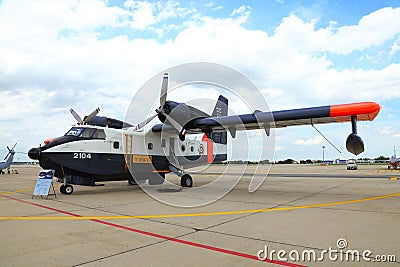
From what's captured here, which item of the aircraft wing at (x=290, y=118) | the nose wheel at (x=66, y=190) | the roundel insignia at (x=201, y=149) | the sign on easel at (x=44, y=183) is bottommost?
the nose wheel at (x=66, y=190)

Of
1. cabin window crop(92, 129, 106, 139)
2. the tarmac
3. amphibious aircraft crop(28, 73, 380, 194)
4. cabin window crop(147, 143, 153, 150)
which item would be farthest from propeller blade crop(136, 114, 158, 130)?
the tarmac

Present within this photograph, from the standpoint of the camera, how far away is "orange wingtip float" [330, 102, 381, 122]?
9.84 metres

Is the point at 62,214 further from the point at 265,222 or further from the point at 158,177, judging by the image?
the point at 158,177

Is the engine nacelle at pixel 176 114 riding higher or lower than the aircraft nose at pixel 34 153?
higher

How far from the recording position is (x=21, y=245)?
4.79 meters

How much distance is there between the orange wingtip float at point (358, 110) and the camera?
9.84m

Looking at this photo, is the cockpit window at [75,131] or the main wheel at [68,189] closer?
the main wheel at [68,189]

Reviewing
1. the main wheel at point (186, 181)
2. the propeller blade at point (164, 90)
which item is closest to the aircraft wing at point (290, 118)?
the propeller blade at point (164, 90)

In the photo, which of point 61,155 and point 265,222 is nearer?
point 265,222

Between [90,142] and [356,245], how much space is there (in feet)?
35.3

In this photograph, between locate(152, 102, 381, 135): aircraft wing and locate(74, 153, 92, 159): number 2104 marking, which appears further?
locate(74, 153, 92, 159): number 2104 marking

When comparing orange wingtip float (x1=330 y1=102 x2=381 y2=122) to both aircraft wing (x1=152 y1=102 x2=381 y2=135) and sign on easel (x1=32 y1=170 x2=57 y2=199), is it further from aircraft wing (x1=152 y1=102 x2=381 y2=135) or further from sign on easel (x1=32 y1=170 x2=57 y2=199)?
sign on easel (x1=32 y1=170 x2=57 y2=199)

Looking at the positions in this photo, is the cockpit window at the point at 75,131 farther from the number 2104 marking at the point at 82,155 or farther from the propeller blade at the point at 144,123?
the propeller blade at the point at 144,123

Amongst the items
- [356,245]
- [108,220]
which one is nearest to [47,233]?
[108,220]
